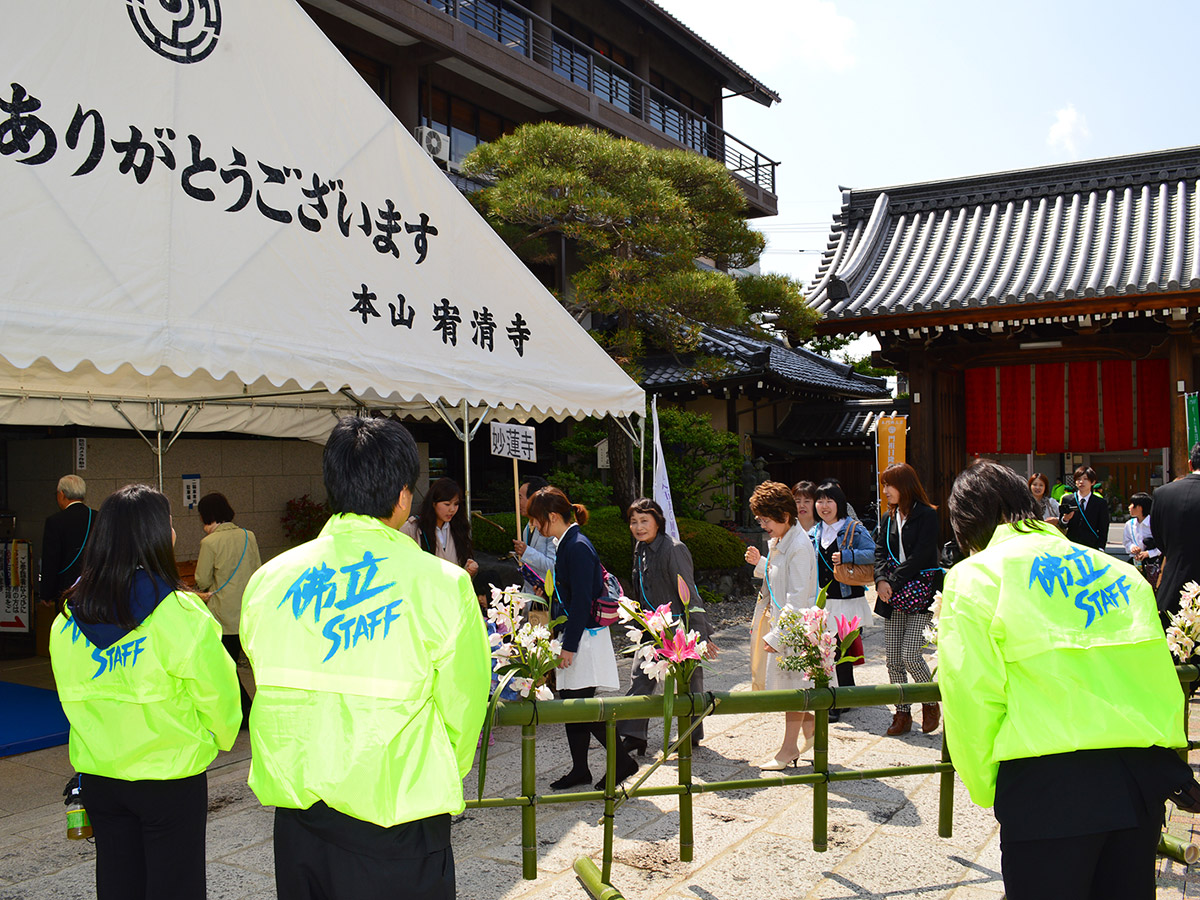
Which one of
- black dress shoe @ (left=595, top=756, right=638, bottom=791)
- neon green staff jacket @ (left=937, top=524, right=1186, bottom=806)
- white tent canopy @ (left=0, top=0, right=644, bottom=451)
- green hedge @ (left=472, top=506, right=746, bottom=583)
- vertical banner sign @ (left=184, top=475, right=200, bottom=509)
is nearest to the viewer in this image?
neon green staff jacket @ (left=937, top=524, right=1186, bottom=806)

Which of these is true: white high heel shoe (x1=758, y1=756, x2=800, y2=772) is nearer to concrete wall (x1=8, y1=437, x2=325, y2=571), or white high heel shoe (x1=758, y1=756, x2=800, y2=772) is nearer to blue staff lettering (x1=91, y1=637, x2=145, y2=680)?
blue staff lettering (x1=91, y1=637, x2=145, y2=680)

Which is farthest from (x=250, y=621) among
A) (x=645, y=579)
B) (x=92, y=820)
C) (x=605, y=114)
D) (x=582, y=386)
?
(x=605, y=114)

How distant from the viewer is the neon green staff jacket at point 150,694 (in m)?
2.54

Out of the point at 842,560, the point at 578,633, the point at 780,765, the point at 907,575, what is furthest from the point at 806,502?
the point at 578,633

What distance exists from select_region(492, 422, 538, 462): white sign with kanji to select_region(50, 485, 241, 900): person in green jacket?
4.52 m

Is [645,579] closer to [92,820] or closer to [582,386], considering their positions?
[582,386]

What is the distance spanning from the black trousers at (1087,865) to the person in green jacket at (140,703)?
7.52 feet

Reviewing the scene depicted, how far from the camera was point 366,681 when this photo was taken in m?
1.91

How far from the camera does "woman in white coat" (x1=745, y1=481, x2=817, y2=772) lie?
203 inches

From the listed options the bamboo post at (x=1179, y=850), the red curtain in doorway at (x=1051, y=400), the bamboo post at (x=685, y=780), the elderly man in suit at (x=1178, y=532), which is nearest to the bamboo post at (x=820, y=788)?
the bamboo post at (x=685, y=780)

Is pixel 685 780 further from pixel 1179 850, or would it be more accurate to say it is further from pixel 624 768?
pixel 1179 850

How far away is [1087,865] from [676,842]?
2318mm

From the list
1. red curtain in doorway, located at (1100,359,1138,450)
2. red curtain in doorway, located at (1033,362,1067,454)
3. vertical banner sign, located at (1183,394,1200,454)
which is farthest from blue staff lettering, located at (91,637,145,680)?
red curtain in doorway, located at (1100,359,1138,450)

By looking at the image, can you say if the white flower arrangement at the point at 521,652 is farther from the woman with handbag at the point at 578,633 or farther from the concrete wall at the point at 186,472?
the concrete wall at the point at 186,472
